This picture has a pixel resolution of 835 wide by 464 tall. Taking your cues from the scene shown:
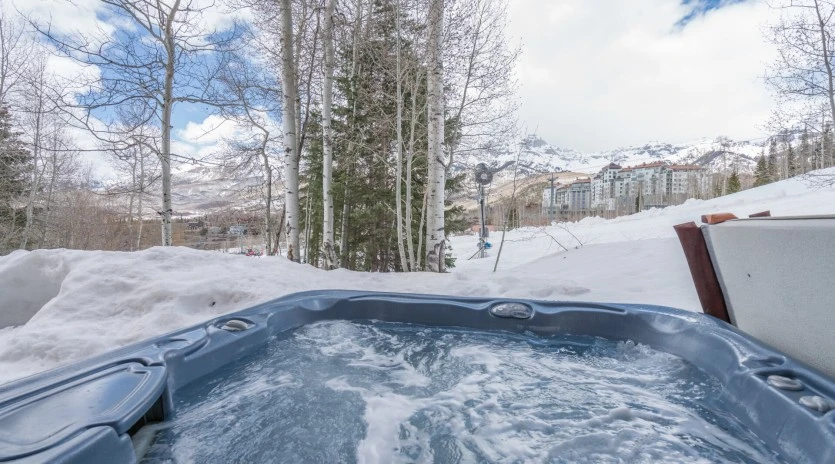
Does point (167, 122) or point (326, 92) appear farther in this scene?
point (167, 122)

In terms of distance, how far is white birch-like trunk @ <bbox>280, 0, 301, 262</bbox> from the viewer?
14.7ft

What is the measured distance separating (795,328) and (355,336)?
6.63 feet

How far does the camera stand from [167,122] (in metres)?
5.21

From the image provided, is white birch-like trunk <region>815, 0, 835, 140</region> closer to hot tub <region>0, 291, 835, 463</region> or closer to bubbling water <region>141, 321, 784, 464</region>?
hot tub <region>0, 291, 835, 463</region>

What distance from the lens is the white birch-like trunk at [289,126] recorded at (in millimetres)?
4469

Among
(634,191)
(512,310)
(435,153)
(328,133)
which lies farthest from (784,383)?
(634,191)

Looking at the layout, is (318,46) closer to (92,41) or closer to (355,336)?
(92,41)

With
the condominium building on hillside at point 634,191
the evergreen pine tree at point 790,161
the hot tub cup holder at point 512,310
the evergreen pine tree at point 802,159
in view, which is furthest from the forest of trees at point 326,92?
the evergreen pine tree at point 790,161

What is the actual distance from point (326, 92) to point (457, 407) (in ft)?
14.0

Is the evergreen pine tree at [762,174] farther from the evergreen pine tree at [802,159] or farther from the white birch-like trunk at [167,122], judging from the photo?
the white birch-like trunk at [167,122]

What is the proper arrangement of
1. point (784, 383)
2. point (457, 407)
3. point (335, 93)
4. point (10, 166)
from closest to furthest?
point (784, 383) → point (457, 407) → point (335, 93) → point (10, 166)

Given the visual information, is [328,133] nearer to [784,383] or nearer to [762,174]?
[784,383]

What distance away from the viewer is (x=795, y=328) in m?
1.40

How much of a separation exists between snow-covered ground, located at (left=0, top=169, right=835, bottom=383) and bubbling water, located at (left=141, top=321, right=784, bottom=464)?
660 millimetres
